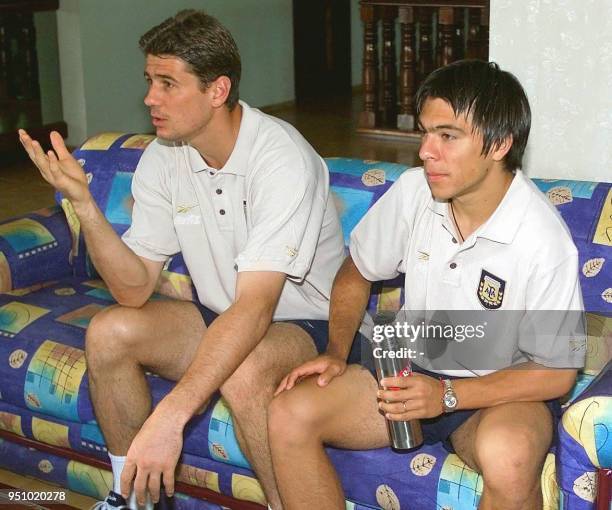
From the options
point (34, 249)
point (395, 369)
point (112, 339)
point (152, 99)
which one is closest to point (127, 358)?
point (112, 339)

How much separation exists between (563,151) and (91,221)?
46.9 inches

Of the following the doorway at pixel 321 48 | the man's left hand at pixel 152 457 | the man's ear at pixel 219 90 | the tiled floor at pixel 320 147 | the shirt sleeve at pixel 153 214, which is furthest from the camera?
the doorway at pixel 321 48

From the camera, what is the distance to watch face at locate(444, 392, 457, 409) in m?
1.94

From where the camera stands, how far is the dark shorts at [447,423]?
2.00m

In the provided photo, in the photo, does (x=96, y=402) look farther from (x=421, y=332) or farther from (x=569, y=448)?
(x=569, y=448)

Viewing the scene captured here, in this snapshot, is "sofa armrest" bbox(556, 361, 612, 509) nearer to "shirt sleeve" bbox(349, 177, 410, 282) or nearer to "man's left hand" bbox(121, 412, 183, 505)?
"shirt sleeve" bbox(349, 177, 410, 282)

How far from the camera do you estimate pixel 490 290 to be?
2.00m

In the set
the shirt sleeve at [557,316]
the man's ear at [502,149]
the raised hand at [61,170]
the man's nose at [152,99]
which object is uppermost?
the man's nose at [152,99]

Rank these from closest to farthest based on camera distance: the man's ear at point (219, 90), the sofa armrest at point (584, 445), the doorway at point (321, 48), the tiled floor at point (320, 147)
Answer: the sofa armrest at point (584, 445), the man's ear at point (219, 90), the tiled floor at point (320, 147), the doorway at point (321, 48)

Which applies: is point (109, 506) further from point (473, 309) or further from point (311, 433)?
point (473, 309)

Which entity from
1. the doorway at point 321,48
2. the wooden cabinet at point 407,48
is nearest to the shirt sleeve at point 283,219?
the wooden cabinet at point 407,48

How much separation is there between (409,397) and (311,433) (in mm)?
210

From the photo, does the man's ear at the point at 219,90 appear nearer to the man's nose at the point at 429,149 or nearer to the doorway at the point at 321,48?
the man's nose at the point at 429,149

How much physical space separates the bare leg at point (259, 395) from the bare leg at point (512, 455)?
1.47 feet
